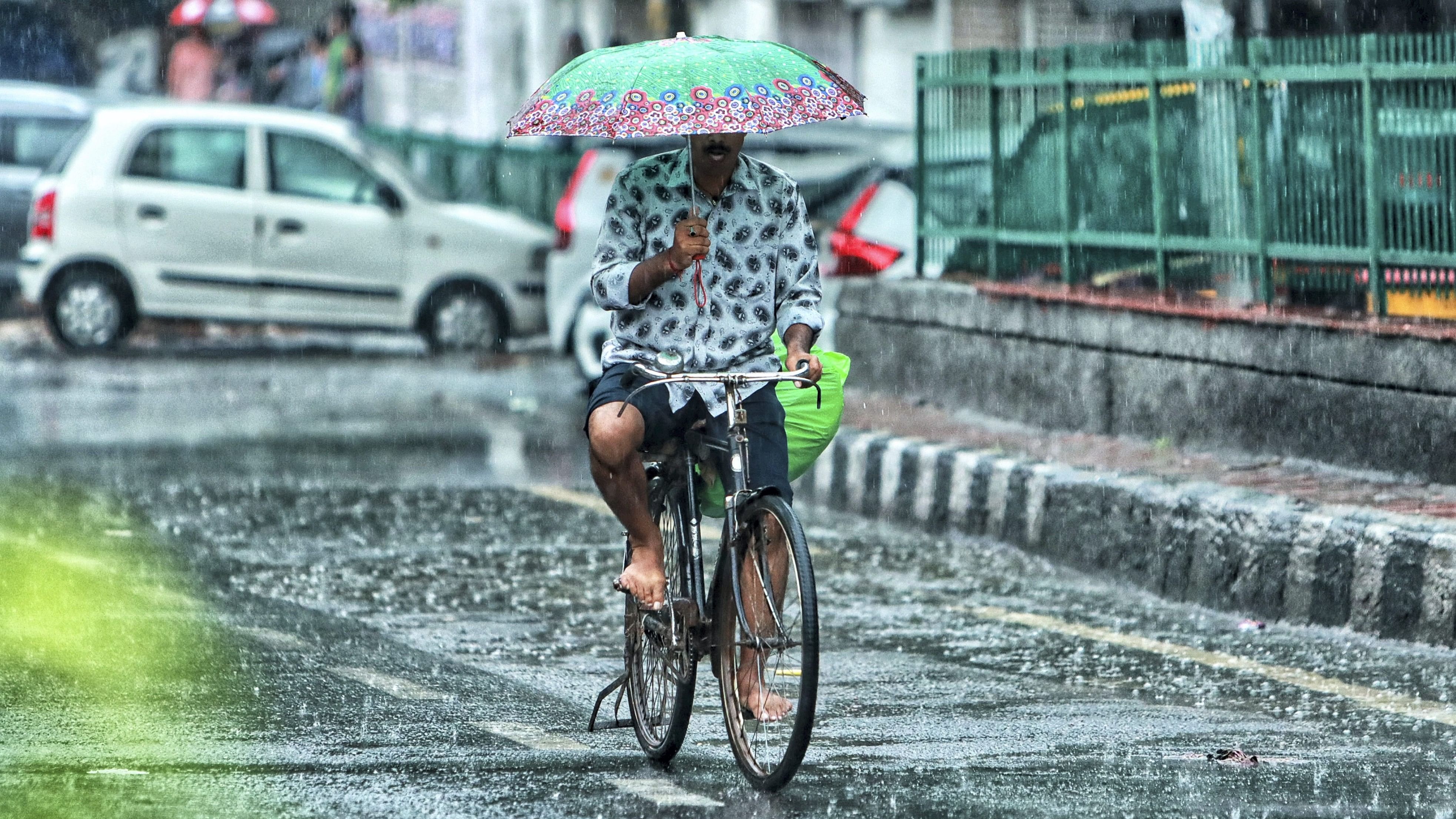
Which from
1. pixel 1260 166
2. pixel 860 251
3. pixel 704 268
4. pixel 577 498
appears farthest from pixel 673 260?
pixel 860 251

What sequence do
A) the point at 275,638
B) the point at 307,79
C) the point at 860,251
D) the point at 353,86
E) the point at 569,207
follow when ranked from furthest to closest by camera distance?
the point at 307,79
the point at 353,86
the point at 569,207
the point at 860,251
the point at 275,638

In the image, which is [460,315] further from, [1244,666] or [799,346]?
[799,346]

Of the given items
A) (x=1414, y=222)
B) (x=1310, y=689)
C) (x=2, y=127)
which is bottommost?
(x=1310, y=689)

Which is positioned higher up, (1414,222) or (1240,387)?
(1414,222)

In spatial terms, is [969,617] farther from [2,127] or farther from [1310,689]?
[2,127]

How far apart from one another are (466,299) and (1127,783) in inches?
519

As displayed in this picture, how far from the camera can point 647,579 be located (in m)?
6.18

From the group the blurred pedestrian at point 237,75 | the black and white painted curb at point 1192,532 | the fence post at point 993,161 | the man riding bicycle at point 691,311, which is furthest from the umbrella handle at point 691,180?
the blurred pedestrian at point 237,75

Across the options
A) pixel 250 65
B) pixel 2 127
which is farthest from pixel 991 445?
pixel 250 65

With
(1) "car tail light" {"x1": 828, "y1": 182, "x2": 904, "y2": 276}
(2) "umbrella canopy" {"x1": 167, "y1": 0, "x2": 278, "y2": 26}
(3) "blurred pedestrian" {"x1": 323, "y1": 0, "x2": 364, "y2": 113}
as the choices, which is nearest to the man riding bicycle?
(1) "car tail light" {"x1": 828, "y1": 182, "x2": 904, "y2": 276}

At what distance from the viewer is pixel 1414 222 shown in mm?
9547

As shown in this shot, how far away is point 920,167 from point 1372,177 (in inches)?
143

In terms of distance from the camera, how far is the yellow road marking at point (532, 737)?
6.29 meters

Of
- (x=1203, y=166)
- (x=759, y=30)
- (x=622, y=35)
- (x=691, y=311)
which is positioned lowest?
(x=691, y=311)
